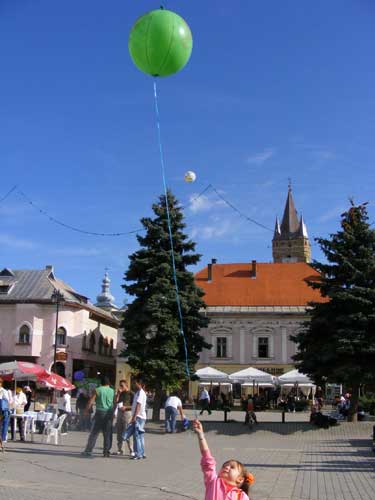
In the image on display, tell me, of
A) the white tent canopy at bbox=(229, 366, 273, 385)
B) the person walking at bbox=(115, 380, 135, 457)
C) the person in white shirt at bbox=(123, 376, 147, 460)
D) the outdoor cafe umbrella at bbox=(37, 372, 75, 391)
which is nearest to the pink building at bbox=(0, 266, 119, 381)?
the white tent canopy at bbox=(229, 366, 273, 385)

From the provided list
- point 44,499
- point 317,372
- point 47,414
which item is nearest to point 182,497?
point 44,499

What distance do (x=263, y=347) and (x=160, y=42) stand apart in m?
46.8

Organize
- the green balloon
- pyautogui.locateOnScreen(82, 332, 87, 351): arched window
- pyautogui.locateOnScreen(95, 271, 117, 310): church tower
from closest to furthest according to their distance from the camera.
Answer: the green balloon < pyautogui.locateOnScreen(82, 332, 87, 351): arched window < pyautogui.locateOnScreen(95, 271, 117, 310): church tower

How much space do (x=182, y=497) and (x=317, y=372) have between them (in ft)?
52.9

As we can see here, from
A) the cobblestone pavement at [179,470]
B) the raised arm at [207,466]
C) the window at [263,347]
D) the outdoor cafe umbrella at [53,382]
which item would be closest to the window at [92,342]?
the window at [263,347]

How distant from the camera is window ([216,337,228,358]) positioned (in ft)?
179

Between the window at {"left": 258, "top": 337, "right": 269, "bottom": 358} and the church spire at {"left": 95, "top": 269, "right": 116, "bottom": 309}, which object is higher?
the church spire at {"left": 95, "top": 269, "right": 116, "bottom": 309}

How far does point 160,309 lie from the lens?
90.9 ft

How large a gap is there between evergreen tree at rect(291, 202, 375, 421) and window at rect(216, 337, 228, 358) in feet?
96.9

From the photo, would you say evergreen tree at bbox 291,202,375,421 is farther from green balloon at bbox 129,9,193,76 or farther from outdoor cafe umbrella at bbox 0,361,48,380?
green balloon at bbox 129,9,193,76

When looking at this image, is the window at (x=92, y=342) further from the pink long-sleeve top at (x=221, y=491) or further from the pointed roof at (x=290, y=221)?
the pointed roof at (x=290, y=221)

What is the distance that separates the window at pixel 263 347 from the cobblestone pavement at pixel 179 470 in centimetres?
3356

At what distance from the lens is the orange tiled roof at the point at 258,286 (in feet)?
184

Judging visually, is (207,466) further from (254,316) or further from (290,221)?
(290,221)
